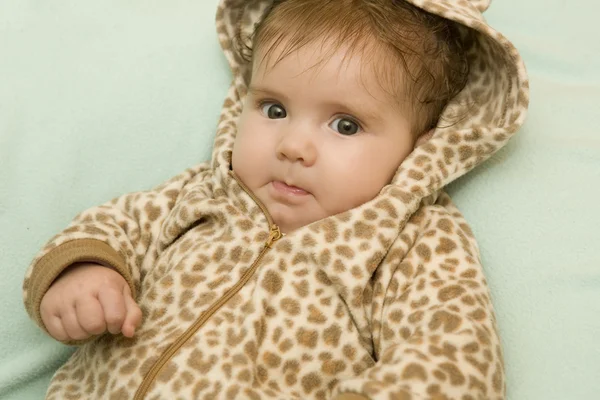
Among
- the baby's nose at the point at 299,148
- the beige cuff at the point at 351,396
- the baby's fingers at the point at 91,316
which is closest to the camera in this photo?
the beige cuff at the point at 351,396

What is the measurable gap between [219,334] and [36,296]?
0.32 metres

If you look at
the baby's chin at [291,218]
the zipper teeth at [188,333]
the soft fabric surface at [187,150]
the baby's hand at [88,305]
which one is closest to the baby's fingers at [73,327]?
the baby's hand at [88,305]

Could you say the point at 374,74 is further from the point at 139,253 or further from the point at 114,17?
the point at 114,17


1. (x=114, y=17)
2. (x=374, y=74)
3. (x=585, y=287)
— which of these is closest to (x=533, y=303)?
→ (x=585, y=287)

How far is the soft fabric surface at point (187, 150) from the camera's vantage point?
4.29 ft

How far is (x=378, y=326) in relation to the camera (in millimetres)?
1233

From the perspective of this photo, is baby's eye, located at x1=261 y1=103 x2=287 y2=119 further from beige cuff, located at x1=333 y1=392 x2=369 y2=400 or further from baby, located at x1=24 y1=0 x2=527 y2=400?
beige cuff, located at x1=333 y1=392 x2=369 y2=400

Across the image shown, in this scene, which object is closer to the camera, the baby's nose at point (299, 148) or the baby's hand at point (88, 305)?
the baby's hand at point (88, 305)

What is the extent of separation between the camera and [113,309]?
1.16 m

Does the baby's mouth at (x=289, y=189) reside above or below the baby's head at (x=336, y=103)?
below

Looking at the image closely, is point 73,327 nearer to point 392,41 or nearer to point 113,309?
point 113,309

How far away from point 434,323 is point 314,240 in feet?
0.84

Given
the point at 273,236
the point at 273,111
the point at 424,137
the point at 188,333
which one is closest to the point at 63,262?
the point at 188,333

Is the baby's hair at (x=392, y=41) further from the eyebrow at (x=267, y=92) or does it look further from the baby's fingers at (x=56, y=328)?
the baby's fingers at (x=56, y=328)
